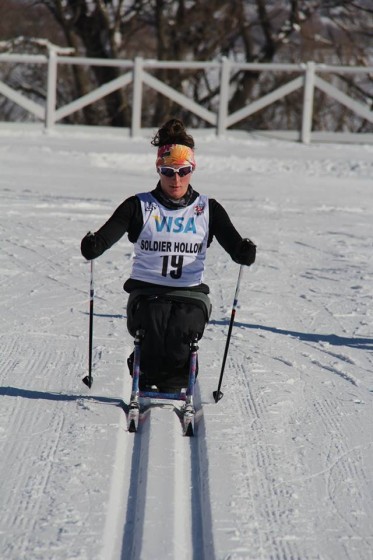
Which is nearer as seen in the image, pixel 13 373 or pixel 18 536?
pixel 18 536

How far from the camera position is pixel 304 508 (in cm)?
399

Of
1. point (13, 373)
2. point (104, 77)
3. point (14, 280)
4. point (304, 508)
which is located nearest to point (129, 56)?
point (104, 77)

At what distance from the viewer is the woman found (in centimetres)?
505

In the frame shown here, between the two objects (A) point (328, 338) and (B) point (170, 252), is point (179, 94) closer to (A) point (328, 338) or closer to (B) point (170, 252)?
(A) point (328, 338)

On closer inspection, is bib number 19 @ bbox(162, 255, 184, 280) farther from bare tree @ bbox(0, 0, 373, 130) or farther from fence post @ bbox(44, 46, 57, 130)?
bare tree @ bbox(0, 0, 373, 130)

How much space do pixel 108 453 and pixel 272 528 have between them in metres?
0.92

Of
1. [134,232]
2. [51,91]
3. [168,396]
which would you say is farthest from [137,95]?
[168,396]

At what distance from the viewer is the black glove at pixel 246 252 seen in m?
5.02

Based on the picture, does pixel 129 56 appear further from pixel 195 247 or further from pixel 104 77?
pixel 195 247

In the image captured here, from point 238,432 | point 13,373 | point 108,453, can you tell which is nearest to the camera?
point 108,453

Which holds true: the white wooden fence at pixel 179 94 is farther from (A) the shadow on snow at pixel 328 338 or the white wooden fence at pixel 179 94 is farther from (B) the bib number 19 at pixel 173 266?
(B) the bib number 19 at pixel 173 266

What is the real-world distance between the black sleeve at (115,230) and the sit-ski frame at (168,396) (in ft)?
1.40

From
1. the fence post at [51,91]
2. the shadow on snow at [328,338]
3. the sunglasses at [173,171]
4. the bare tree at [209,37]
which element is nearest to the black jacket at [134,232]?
the sunglasses at [173,171]

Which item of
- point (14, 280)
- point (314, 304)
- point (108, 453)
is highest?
point (14, 280)
